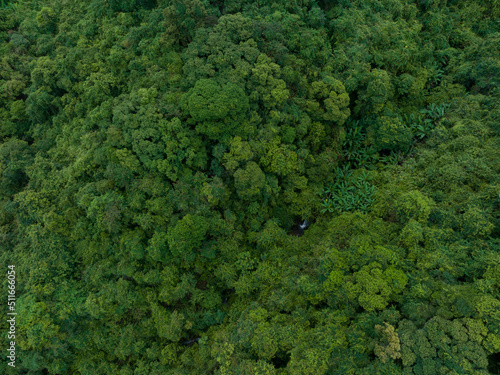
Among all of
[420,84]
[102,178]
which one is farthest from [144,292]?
[420,84]

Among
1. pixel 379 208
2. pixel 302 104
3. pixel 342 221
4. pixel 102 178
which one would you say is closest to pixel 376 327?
pixel 342 221

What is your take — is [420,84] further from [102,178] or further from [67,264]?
[67,264]

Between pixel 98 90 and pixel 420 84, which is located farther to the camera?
pixel 420 84

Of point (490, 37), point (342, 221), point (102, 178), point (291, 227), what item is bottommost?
point (291, 227)

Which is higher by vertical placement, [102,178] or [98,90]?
[98,90]

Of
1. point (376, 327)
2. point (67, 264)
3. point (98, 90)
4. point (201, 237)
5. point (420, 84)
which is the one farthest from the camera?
point (420, 84)

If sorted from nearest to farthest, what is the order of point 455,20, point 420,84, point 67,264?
point 67,264
point 420,84
point 455,20
